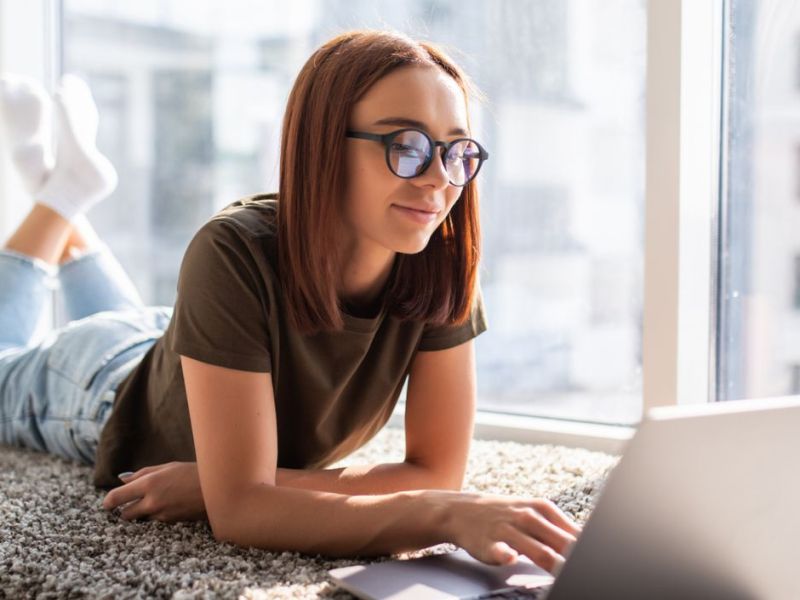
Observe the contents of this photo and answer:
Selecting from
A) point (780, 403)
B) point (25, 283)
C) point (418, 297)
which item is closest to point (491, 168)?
point (418, 297)

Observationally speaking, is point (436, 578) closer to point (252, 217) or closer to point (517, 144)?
point (252, 217)

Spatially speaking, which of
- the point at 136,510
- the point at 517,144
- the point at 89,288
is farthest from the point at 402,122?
the point at 89,288

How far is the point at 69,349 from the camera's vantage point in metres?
2.10

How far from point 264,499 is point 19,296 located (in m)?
1.36

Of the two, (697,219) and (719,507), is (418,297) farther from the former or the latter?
(719,507)

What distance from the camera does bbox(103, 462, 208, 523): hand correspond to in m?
1.40

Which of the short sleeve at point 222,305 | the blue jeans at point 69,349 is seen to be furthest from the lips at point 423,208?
the blue jeans at point 69,349

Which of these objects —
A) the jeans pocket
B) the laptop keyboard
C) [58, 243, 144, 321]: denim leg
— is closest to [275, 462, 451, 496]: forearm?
the laptop keyboard

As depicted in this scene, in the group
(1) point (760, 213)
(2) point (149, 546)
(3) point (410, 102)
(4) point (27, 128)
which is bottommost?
(2) point (149, 546)

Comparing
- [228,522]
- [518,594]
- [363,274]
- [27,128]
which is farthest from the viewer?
[27,128]

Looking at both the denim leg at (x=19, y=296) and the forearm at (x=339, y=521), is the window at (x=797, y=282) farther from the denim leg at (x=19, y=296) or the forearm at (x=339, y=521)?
the denim leg at (x=19, y=296)

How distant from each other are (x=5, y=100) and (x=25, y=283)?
0.55 m

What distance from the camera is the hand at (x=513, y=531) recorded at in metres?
1.02

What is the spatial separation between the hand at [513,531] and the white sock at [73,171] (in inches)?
66.9
